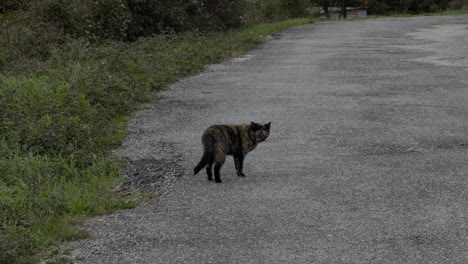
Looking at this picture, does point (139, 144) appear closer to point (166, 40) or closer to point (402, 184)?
point (402, 184)

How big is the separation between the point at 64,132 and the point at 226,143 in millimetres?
2083

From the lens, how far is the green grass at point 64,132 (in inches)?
229

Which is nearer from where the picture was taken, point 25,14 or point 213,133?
point 213,133

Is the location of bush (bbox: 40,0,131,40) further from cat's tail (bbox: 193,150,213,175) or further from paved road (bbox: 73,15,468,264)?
cat's tail (bbox: 193,150,213,175)

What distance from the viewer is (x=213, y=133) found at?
7129mm

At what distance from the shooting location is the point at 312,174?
7508mm

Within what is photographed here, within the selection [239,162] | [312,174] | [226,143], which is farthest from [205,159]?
[312,174]

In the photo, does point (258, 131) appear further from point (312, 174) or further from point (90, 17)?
Result: point (90, 17)

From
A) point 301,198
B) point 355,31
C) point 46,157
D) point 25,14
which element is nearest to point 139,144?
point 46,157

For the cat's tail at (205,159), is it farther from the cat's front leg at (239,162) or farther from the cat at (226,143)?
the cat's front leg at (239,162)

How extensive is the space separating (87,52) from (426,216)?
350 inches

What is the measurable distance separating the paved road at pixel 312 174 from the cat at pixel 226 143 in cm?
18

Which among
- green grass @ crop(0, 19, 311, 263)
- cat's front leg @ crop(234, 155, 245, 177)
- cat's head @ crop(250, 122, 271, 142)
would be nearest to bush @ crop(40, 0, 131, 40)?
green grass @ crop(0, 19, 311, 263)

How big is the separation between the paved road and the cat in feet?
0.58
